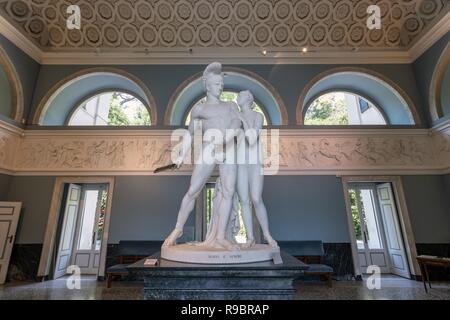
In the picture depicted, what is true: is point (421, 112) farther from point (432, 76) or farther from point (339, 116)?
point (339, 116)

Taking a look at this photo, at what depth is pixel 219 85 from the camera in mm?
3227

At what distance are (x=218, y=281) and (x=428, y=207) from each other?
730 centimetres

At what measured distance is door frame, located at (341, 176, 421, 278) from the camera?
20.8 ft

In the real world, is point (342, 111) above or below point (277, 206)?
above

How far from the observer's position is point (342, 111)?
852 cm

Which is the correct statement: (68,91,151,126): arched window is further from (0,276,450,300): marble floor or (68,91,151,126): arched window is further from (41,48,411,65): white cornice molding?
(0,276,450,300): marble floor

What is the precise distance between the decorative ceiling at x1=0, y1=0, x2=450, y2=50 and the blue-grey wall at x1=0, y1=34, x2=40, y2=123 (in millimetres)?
679

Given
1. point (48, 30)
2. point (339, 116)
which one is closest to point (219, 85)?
point (339, 116)

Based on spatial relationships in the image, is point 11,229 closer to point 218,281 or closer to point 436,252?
point 218,281

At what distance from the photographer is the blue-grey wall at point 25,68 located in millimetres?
6816

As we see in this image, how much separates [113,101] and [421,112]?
1067cm
